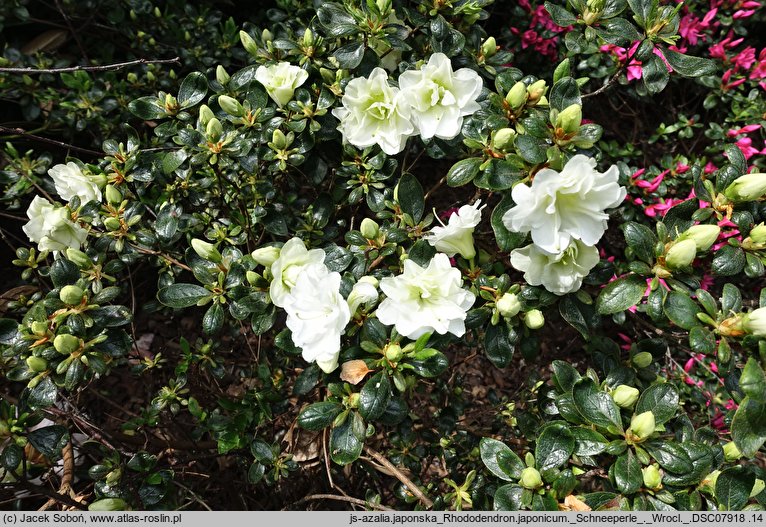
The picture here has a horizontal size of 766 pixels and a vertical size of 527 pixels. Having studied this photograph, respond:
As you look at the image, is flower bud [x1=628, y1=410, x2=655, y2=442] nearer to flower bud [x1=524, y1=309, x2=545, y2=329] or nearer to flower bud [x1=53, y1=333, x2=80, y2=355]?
flower bud [x1=524, y1=309, x2=545, y2=329]

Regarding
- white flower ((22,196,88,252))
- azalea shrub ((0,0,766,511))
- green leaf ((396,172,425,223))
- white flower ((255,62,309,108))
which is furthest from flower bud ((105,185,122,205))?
green leaf ((396,172,425,223))

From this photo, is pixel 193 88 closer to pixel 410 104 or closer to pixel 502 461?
pixel 410 104

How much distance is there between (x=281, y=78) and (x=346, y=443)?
39.2 inches

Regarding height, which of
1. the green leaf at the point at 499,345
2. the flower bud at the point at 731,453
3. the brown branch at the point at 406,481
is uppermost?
the green leaf at the point at 499,345

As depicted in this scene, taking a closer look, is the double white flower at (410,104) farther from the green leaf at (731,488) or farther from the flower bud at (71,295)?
the green leaf at (731,488)

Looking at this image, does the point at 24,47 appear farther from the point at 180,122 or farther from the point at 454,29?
the point at 454,29

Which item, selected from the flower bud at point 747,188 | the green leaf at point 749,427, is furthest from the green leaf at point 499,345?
the flower bud at point 747,188

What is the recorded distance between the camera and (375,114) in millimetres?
1294

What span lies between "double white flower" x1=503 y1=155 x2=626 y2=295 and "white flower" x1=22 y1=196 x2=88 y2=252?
116 centimetres

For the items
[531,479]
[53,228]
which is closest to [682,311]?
[531,479]

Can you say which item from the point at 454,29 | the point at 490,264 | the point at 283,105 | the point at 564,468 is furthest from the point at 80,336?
the point at 454,29

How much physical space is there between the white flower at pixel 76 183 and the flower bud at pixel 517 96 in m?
1.18

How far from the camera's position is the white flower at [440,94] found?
122cm

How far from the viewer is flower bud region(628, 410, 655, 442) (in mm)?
1033
